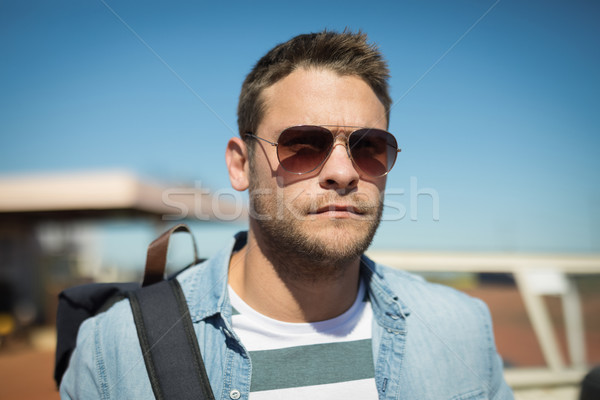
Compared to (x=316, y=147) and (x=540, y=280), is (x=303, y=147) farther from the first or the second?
(x=540, y=280)

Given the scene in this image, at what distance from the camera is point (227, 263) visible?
1854 millimetres

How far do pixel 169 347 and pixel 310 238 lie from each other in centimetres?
73

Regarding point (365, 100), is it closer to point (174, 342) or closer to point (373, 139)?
point (373, 139)

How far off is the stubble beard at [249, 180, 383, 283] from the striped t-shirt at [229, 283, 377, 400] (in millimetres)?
242

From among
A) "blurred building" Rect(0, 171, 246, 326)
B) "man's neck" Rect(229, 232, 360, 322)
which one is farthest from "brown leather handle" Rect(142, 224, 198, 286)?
"blurred building" Rect(0, 171, 246, 326)

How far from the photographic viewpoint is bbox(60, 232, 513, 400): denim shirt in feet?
4.78

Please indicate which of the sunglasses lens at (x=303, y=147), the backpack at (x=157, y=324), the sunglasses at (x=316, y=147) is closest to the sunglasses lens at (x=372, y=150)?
the sunglasses at (x=316, y=147)

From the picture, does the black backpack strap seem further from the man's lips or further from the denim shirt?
the man's lips

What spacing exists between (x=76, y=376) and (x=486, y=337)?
1880 millimetres

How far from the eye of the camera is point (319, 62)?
1867 mm

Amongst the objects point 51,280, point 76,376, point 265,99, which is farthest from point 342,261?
point 51,280

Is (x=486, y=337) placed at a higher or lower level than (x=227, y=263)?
lower

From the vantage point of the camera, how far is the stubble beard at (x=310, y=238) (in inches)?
65.6

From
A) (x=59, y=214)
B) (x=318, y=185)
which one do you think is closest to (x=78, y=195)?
(x=59, y=214)
